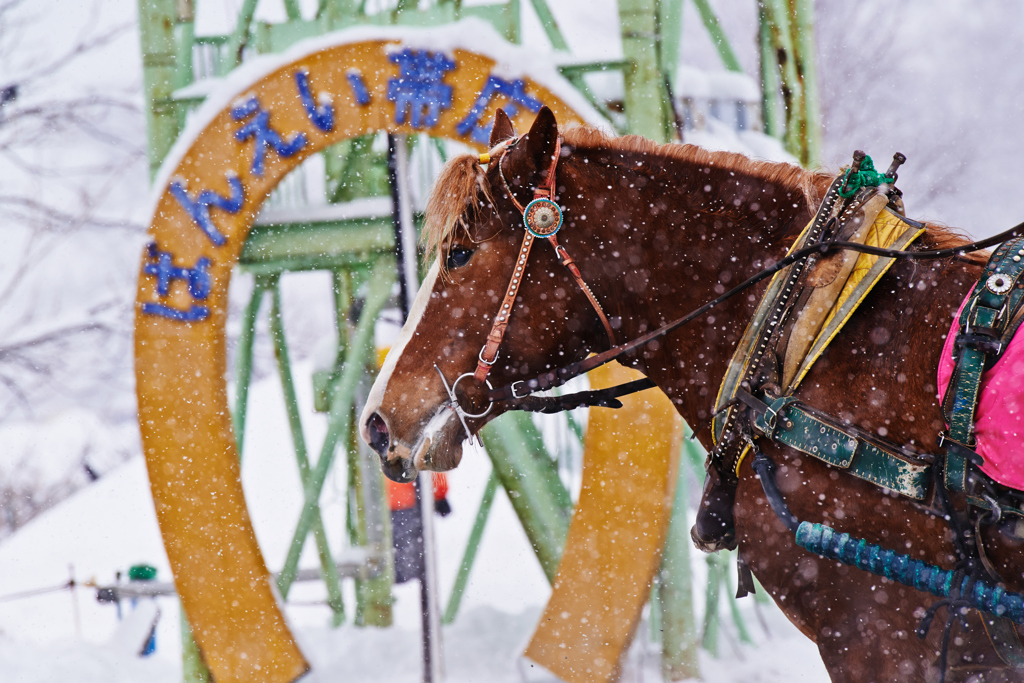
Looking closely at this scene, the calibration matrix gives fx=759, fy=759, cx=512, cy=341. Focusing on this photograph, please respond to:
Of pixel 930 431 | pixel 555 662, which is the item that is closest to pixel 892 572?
pixel 930 431

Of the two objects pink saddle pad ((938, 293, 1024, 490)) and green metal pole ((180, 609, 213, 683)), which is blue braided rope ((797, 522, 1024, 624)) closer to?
pink saddle pad ((938, 293, 1024, 490))

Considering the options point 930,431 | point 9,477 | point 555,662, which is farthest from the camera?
point 9,477

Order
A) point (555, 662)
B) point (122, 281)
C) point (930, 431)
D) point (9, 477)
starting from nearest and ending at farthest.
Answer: point (930, 431) → point (555, 662) → point (122, 281) → point (9, 477)

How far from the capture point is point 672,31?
4309 mm

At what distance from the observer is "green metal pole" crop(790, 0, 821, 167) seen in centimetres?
423

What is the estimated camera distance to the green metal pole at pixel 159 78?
4410mm

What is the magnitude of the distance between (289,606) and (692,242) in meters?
5.93

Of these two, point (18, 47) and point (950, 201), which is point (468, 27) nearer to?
point (18, 47)

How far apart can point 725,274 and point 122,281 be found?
922 cm

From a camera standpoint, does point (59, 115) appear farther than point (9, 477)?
No

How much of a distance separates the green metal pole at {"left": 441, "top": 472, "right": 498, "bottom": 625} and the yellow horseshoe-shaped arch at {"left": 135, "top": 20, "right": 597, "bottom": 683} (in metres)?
1.75

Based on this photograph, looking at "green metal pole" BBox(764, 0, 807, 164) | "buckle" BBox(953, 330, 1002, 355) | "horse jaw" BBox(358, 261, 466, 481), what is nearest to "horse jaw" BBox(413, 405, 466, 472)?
"horse jaw" BBox(358, 261, 466, 481)

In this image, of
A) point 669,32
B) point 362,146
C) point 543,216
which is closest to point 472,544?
point 362,146

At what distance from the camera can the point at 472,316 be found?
6.16ft
